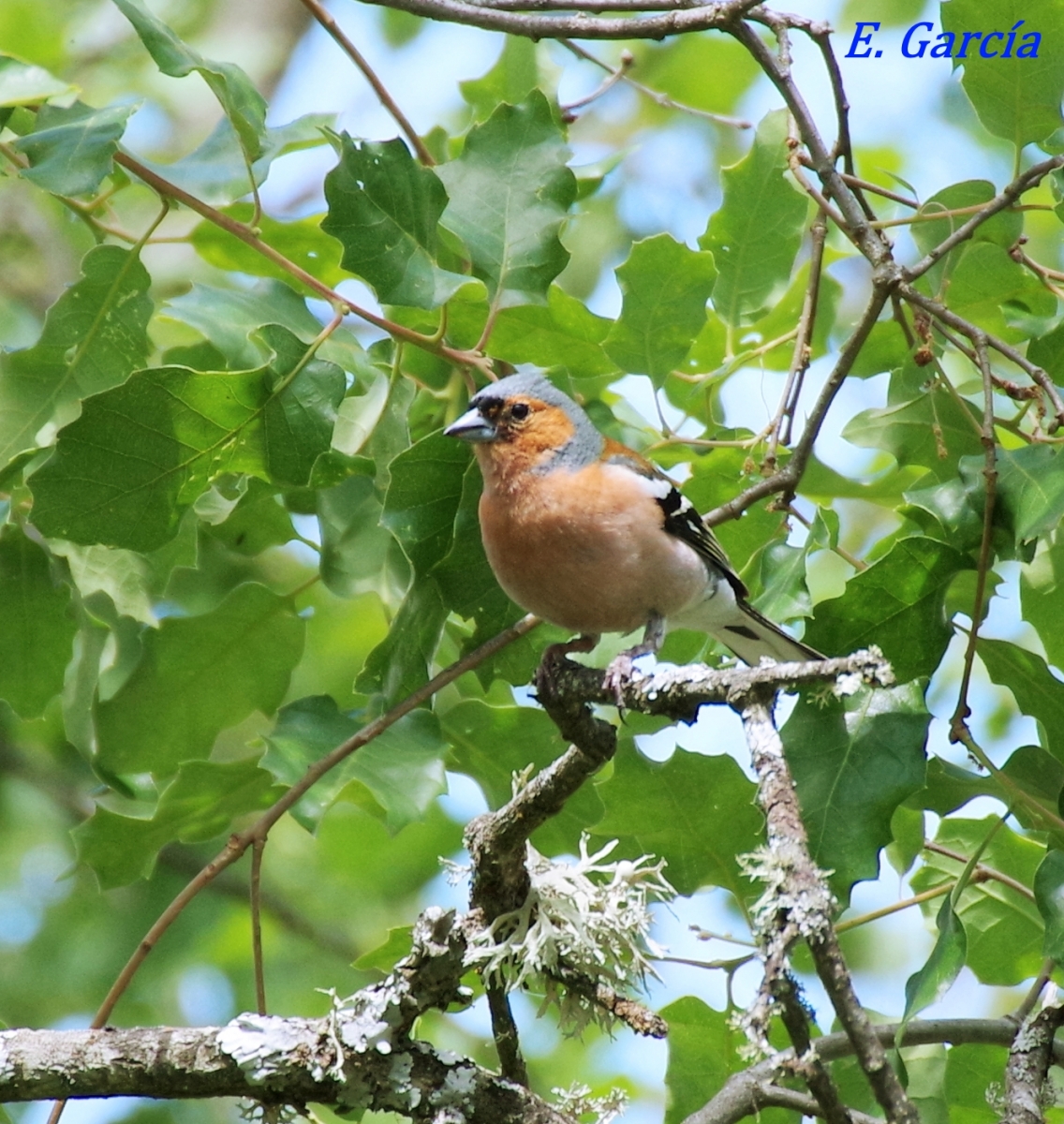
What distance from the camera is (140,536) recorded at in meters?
3.47

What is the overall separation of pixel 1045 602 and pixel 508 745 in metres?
1.56

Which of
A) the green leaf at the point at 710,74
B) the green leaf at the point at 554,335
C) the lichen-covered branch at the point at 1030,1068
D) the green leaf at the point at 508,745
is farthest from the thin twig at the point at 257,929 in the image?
the green leaf at the point at 710,74

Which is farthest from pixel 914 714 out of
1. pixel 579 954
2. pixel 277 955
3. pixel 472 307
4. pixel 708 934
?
pixel 277 955

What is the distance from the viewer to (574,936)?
304 centimetres

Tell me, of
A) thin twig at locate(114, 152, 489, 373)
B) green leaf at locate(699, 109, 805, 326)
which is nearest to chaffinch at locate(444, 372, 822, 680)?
thin twig at locate(114, 152, 489, 373)

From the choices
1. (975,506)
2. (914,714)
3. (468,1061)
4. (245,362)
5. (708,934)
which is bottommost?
(468,1061)

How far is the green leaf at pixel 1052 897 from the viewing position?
10.3 ft

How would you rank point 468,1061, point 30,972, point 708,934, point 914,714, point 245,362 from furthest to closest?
point 30,972 < point 245,362 < point 708,934 < point 914,714 < point 468,1061

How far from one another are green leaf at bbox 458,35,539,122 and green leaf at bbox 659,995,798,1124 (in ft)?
9.85

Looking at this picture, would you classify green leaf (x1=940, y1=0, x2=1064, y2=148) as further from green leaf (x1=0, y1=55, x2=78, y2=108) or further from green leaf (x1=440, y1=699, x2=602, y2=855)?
green leaf (x1=0, y1=55, x2=78, y2=108)

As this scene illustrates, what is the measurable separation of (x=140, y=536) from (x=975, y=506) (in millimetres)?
2120

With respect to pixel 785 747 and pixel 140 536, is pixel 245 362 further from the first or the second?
pixel 785 747

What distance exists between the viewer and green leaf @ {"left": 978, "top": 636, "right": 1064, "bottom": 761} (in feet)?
11.9

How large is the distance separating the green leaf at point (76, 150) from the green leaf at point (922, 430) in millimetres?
2091
